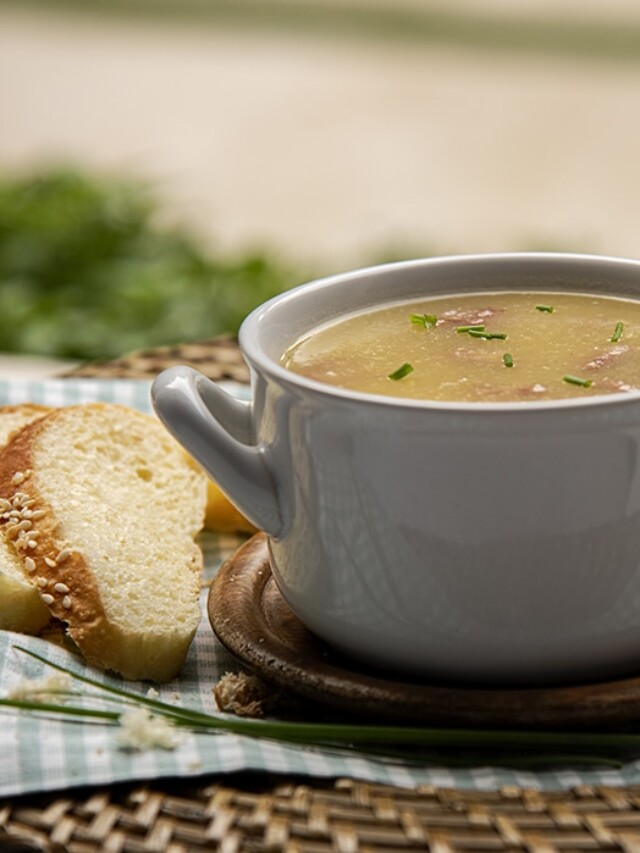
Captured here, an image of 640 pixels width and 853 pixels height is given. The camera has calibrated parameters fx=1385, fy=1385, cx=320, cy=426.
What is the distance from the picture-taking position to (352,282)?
5.87 feet

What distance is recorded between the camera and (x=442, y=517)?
4.53 feet

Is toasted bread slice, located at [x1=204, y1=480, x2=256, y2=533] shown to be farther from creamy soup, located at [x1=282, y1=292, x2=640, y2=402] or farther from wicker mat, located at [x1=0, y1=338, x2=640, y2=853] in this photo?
wicker mat, located at [x1=0, y1=338, x2=640, y2=853]

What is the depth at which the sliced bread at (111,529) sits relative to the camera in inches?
63.7

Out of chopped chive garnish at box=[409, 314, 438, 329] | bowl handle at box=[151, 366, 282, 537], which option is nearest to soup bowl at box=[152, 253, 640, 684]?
bowl handle at box=[151, 366, 282, 537]

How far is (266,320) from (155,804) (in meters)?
0.60

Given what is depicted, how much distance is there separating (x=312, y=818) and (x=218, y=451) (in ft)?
1.41

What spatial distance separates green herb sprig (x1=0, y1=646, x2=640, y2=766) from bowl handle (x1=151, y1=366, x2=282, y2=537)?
235mm

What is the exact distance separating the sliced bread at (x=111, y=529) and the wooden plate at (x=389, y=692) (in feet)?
0.29

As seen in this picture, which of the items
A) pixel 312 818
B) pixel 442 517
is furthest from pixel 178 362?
pixel 312 818

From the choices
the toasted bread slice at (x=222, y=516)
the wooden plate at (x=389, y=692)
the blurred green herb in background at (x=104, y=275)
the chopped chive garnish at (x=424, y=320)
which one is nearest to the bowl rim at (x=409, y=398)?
the chopped chive garnish at (x=424, y=320)

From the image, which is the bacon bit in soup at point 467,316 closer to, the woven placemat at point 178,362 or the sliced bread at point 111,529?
the sliced bread at point 111,529

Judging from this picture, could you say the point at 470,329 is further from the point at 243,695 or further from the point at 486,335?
the point at 243,695

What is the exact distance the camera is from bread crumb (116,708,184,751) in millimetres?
1395

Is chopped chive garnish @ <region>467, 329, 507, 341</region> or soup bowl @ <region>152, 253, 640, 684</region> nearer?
soup bowl @ <region>152, 253, 640, 684</region>
